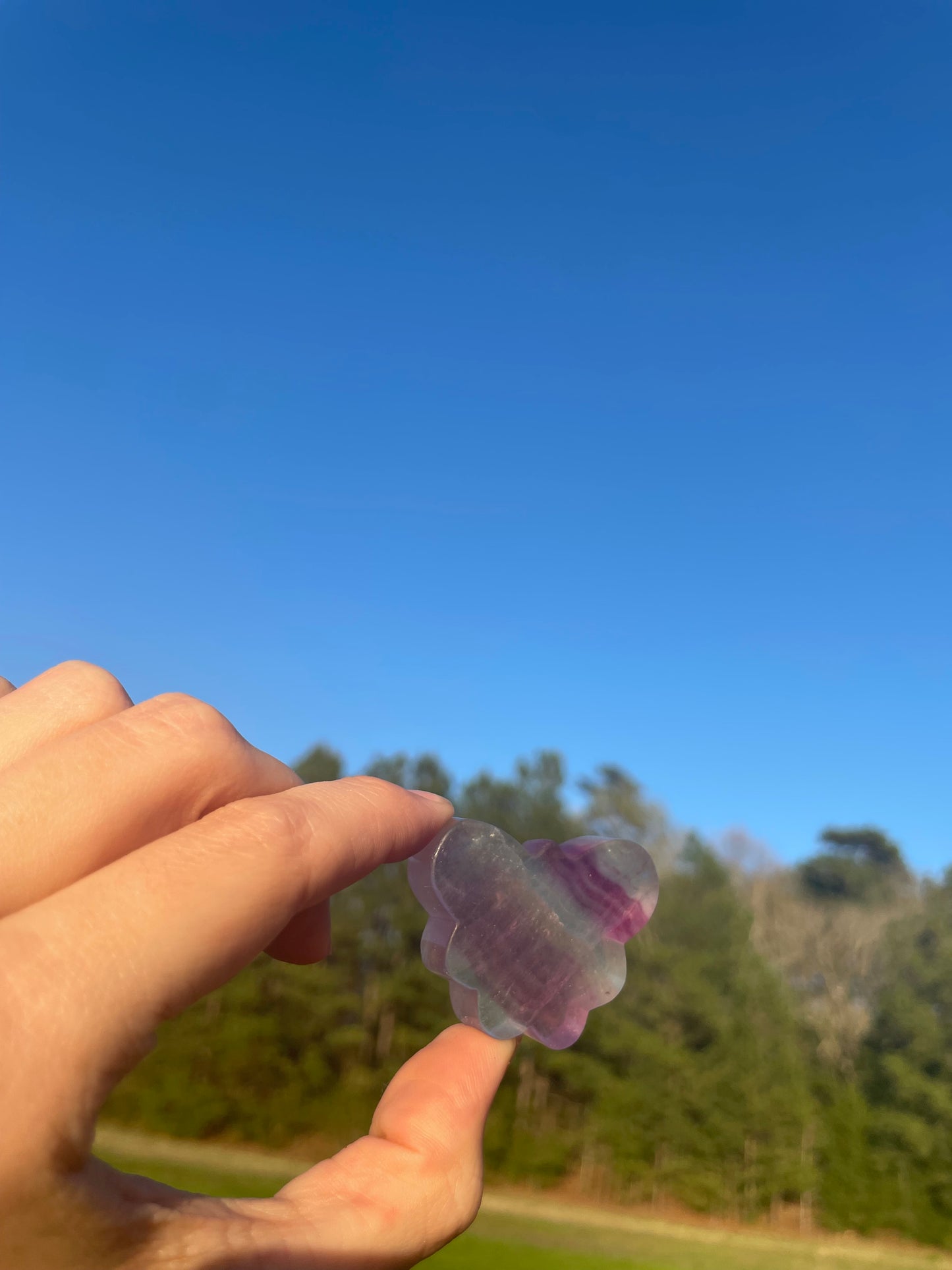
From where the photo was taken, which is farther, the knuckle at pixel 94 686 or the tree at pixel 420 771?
the tree at pixel 420 771

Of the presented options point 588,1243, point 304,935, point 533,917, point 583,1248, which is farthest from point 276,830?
point 588,1243

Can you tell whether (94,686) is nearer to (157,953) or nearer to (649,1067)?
(157,953)

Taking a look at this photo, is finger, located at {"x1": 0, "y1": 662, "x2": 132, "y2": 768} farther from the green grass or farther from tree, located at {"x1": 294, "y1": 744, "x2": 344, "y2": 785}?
tree, located at {"x1": 294, "y1": 744, "x2": 344, "y2": 785}

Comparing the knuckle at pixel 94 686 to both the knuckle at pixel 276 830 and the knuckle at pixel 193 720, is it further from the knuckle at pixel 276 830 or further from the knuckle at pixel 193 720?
the knuckle at pixel 276 830

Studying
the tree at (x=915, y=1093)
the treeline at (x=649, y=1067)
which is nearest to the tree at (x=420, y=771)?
the treeline at (x=649, y=1067)

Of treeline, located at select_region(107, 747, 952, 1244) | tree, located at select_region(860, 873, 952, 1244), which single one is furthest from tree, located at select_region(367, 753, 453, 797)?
tree, located at select_region(860, 873, 952, 1244)

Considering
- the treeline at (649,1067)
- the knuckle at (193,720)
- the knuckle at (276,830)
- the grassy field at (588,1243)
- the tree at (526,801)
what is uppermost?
the tree at (526,801)

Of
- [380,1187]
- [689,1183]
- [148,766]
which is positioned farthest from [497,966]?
[689,1183]
